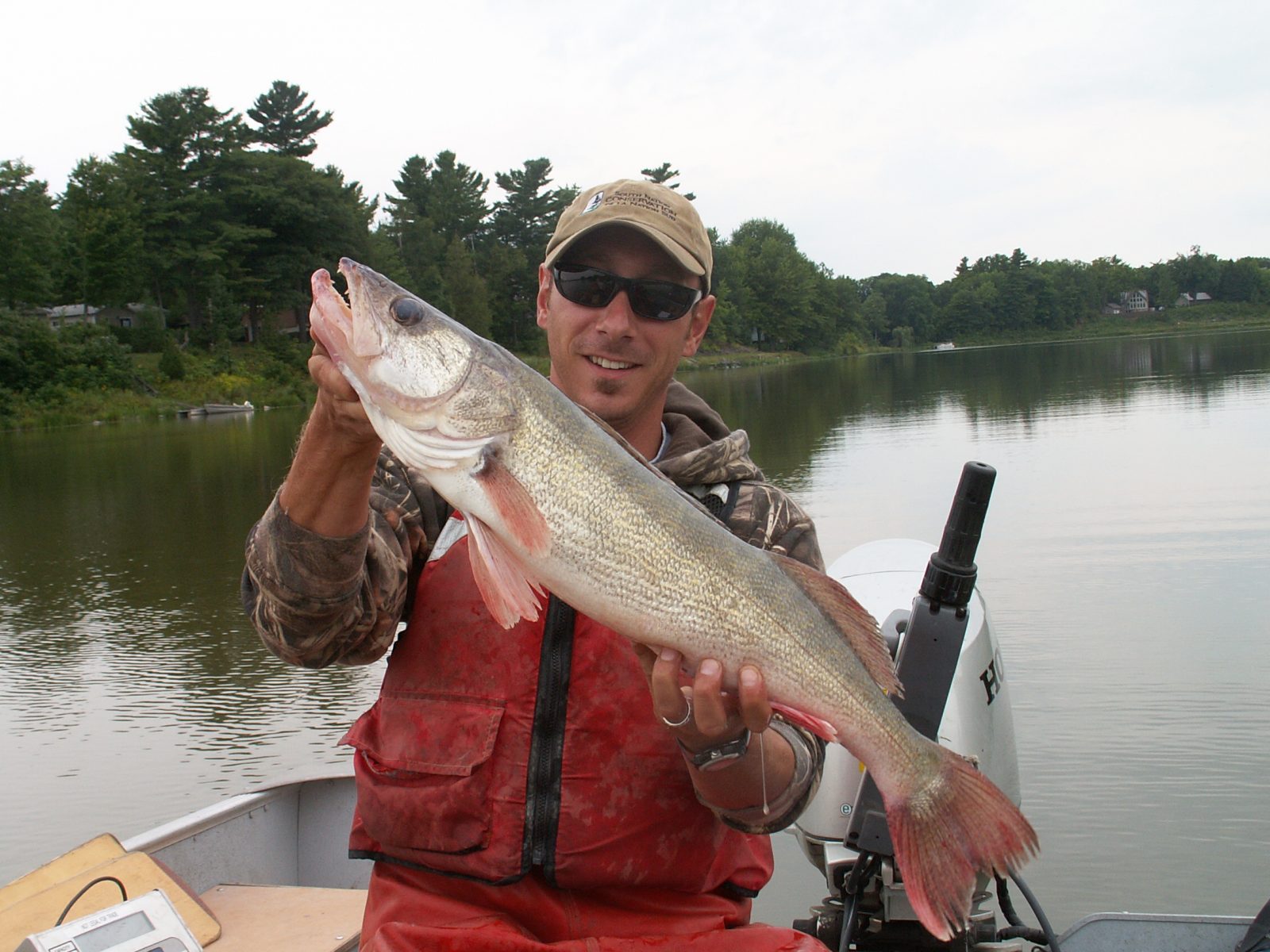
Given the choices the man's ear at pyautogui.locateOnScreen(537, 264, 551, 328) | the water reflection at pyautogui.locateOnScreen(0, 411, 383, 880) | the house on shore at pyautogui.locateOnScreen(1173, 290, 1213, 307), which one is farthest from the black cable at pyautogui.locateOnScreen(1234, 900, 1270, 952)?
the house on shore at pyautogui.locateOnScreen(1173, 290, 1213, 307)

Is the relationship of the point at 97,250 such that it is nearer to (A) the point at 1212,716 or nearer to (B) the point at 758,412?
(B) the point at 758,412

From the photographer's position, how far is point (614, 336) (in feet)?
11.1

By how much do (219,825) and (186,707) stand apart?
492 centimetres

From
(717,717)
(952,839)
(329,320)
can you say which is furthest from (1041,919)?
(329,320)

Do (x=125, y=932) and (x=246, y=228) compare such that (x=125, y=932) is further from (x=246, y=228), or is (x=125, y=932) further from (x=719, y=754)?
(x=246, y=228)

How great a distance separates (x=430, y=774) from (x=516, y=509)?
0.93m

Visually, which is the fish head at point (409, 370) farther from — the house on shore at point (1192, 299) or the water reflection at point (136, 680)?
the house on shore at point (1192, 299)

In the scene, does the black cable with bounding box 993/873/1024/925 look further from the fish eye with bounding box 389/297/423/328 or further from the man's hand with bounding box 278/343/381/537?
the fish eye with bounding box 389/297/423/328

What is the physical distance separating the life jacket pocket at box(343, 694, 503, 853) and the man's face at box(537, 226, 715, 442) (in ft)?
3.57

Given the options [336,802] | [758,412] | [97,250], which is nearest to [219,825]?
[336,802]

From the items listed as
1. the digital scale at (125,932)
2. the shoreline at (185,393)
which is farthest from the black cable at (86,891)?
the shoreline at (185,393)

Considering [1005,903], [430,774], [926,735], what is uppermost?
[430,774]

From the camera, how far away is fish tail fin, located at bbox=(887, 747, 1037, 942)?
2580 millimetres

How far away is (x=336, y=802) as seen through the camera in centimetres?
525
